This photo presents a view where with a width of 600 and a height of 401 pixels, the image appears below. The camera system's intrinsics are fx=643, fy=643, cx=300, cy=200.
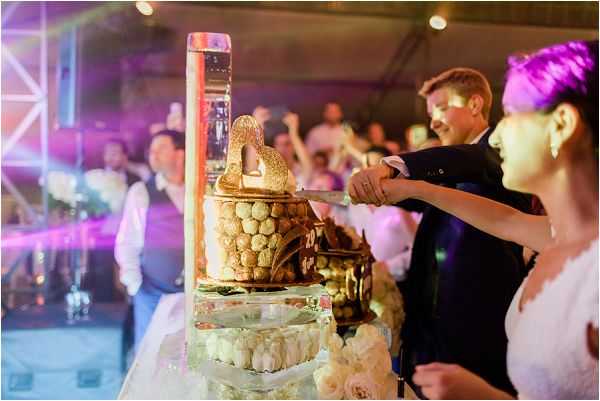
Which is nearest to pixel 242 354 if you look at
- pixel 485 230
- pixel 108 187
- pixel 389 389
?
pixel 389 389

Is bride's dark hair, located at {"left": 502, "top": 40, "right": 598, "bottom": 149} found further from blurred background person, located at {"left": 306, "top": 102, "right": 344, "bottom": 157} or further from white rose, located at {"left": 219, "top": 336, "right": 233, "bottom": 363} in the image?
blurred background person, located at {"left": 306, "top": 102, "right": 344, "bottom": 157}

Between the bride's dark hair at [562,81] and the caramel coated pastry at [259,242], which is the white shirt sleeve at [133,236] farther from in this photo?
the bride's dark hair at [562,81]

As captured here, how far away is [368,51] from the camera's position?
650 centimetres

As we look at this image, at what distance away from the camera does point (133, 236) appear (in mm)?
3020

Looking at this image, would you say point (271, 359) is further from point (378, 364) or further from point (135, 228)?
point (135, 228)

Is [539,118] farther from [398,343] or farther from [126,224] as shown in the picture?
[126,224]

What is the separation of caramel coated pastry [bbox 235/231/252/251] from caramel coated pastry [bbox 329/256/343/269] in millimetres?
449

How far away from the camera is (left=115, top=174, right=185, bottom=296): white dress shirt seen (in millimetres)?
3020

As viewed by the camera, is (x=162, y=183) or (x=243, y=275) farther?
(x=162, y=183)

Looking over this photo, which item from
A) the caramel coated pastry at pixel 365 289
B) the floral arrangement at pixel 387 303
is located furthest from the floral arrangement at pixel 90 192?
the caramel coated pastry at pixel 365 289

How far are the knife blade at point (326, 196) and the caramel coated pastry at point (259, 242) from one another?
0.23m

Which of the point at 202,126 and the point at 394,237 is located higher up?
the point at 202,126

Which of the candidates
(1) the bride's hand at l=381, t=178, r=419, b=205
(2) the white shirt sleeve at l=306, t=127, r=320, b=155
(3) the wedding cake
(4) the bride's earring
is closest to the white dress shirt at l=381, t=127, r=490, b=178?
(1) the bride's hand at l=381, t=178, r=419, b=205

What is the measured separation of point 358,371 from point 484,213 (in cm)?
44
